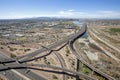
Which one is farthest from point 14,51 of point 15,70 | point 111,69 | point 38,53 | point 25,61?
point 111,69

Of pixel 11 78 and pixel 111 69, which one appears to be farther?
pixel 111 69

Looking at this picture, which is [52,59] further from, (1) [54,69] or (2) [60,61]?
(1) [54,69]

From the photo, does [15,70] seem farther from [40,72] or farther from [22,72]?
[40,72]

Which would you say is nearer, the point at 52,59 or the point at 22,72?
the point at 22,72

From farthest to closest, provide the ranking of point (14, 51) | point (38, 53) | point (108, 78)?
point (14, 51)
point (38, 53)
point (108, 78)

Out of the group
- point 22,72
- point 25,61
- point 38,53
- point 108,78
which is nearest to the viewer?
point 108,78

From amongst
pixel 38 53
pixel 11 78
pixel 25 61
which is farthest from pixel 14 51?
pixel 11 78

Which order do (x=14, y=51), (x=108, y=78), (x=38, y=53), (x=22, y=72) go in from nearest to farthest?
(x=108, y=78)
(x=22, y=72)
(x=38, y=53)
(x=14, y=51)

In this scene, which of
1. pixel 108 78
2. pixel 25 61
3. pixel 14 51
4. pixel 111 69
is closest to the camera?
pixel 108 78
